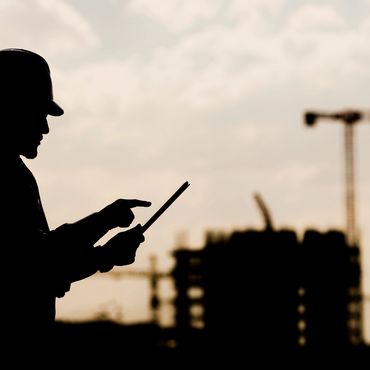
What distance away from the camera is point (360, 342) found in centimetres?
13825

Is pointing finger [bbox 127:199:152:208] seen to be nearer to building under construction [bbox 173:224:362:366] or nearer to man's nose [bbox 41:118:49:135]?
man's nose [bbox 41:118:49:135]

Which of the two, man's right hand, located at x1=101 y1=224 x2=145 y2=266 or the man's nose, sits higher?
the man's nose

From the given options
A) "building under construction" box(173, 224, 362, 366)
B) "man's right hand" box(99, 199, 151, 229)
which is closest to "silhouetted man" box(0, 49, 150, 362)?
"man's right hand" box(99, 199, 151, 229)

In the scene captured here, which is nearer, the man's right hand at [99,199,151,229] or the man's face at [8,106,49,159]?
the man's right hand at [99,199,151,229]

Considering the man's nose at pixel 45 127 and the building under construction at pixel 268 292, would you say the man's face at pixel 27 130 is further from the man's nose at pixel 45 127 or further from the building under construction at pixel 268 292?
the building under construction at pixel 268 292

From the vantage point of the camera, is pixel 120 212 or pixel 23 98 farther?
pixel 23 98

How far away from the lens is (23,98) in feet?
22.4

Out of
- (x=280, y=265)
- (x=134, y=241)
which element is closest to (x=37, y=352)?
(x=134, y=241)

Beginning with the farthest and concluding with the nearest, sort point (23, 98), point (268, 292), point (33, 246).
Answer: point (268, 292) → point (23, 98) → point (33, 246)

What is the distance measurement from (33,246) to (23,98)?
92 cm

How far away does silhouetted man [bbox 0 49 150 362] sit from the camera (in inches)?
260

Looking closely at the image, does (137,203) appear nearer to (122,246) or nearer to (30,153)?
(122,246)

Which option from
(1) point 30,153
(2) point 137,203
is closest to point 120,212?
(2) point 137,203

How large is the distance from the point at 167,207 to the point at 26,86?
1142 mm
